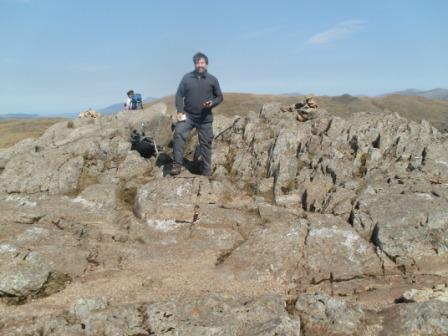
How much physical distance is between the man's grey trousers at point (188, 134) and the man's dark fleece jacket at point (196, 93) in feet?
1.91

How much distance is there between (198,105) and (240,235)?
7594 millimetres

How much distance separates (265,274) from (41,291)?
8.27m

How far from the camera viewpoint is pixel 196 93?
22.2 meters

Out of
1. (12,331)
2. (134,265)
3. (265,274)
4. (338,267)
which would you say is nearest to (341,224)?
(338,267)

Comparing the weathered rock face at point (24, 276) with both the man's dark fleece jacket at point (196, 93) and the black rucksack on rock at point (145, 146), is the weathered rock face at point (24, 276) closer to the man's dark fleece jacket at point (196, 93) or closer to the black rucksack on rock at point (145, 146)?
the man's dark fleece jacket at point (196, 93)

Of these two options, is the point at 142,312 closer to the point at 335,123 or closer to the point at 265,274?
the point at 265,274

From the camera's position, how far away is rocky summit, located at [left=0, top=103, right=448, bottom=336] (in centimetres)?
1327

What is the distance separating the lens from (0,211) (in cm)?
2028

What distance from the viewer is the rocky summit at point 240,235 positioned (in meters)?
13.3

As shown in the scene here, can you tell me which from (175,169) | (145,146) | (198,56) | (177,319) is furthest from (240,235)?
(145,146)

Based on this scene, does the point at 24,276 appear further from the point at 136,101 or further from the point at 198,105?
the point at 136,101

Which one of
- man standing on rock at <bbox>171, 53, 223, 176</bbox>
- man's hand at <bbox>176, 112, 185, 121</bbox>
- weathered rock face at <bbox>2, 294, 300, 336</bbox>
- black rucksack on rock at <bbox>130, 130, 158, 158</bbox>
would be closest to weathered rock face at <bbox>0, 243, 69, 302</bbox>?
weathered rock face at <bbox>2, 294, 300, 336</bbox>

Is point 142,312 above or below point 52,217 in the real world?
below

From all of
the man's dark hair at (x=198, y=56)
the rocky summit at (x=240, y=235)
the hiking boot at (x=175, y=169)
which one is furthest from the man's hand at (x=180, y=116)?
the rocky summit at (x=240, y=235)
